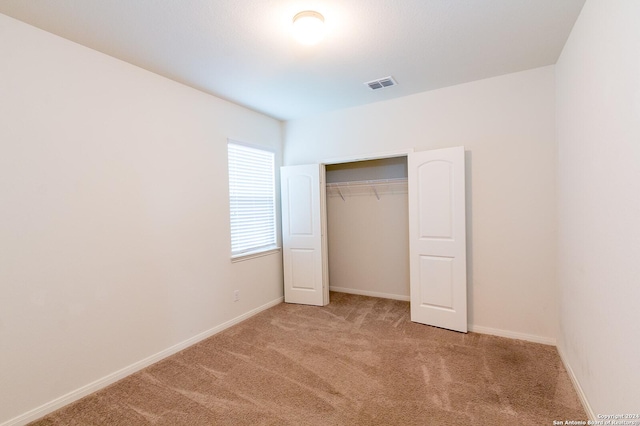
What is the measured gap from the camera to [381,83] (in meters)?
3.07

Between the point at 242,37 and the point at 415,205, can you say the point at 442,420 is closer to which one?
the point at 415,205

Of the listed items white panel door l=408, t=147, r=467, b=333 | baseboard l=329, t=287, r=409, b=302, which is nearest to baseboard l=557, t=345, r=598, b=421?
white panel door l=408, t=147, r=467, b=333

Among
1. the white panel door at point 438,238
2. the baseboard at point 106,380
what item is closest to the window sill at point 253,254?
the baseboard at point 106,380

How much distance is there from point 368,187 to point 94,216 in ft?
10.9

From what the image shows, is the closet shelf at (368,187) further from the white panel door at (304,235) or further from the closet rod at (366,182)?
the white panel door at (304,235)

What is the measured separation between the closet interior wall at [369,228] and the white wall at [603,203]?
2.02m

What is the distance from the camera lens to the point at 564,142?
2.41 m

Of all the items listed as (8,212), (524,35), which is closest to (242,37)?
(8,212)

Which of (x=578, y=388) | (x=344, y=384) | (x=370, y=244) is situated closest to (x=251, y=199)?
(x=370, y=244)

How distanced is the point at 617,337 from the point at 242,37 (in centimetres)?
294

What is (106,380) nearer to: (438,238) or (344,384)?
(344,384)

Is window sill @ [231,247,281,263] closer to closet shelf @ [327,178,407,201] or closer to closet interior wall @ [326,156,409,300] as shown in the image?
closet interior wall @ [326,156,409,300]

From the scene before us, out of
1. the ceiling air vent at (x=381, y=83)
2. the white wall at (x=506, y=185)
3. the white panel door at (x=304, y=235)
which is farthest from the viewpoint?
the white panel door at (x=304, y=235)

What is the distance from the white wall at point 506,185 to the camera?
2.78 metres
